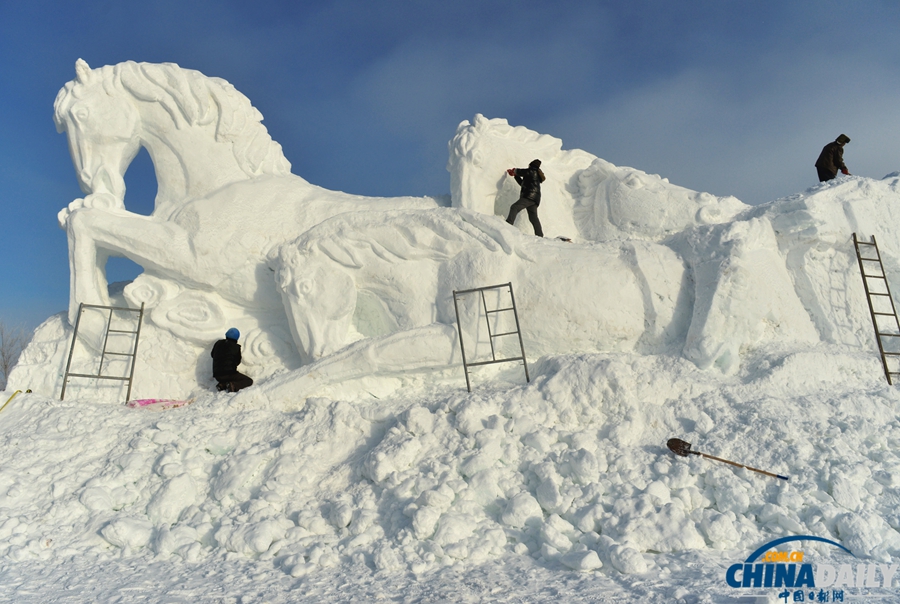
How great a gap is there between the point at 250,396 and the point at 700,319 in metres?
3.86

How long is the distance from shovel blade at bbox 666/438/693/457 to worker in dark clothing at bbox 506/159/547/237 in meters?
3.16

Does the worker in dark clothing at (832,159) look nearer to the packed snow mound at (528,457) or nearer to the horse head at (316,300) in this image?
the packed snow mound at (528,457)

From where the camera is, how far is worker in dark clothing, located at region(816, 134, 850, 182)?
7.14 meters

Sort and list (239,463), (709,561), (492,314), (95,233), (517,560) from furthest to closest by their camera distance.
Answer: (95,233) < (492,314) < (239,463) < (517,560) < (709,561)

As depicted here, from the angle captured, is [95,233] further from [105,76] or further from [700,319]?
[700,319]

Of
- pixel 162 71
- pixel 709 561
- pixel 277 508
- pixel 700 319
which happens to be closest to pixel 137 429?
pixel 277 508

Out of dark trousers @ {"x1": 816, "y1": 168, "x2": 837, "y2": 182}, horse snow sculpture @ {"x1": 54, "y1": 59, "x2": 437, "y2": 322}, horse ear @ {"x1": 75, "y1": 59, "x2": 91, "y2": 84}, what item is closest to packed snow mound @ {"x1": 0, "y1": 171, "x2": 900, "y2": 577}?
horse snow sculpture @ {"x1": 54, "y1": 59, "x2": 437, "y2": 322}

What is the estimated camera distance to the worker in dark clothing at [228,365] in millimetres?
6129

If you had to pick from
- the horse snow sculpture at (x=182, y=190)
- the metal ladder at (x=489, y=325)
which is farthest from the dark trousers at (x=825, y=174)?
the horse snow sculpture at (x=182, y=190)

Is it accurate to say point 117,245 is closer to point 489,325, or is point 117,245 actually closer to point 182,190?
point 182,190

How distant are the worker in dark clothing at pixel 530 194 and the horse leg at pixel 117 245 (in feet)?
11.2

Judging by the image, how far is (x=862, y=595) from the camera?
8.99ft

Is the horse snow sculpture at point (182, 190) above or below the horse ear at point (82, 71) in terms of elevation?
below

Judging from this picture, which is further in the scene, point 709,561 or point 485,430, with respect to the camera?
point 485,430
